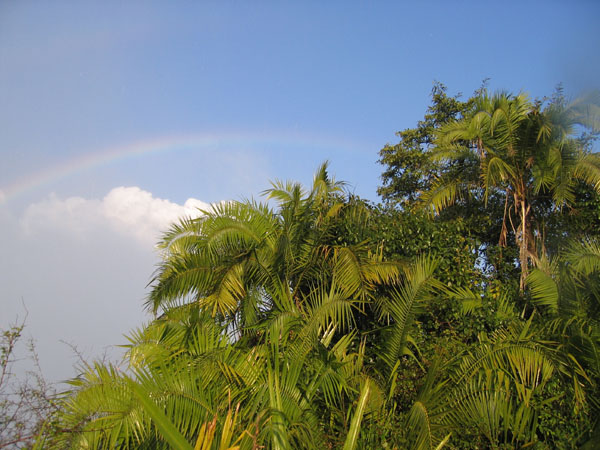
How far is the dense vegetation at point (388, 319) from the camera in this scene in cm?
425

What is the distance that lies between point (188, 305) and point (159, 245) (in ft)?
4.93

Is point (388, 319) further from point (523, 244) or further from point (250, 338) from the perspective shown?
point (523, 244)

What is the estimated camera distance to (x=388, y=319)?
7.32 m

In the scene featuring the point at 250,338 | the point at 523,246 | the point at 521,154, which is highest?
the point at 521,154

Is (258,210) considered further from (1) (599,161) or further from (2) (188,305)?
(1) (599,161)

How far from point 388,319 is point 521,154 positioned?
15.5 ft

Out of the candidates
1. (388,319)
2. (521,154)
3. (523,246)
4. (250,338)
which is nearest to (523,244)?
(523,246)

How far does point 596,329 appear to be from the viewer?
5812 mm

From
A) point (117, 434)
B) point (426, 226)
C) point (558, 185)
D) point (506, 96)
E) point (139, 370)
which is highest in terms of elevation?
point (506, 96)

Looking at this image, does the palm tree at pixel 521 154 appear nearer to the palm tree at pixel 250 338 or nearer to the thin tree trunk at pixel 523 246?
the thin tree trunk at pixel 523 246

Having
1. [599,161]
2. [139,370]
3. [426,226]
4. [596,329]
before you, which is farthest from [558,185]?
[139,370]

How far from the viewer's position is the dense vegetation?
425 cm

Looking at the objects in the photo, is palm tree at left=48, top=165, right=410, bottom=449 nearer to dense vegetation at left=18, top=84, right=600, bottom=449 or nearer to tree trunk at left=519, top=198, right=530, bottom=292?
dense vegetation at left=18, top=84, right=600, bottom=449

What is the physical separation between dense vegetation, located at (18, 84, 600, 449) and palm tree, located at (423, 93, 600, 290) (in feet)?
0.11
